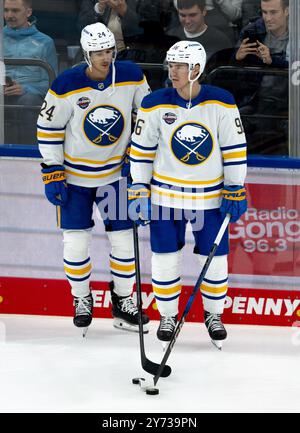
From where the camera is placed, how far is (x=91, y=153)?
4.45 m

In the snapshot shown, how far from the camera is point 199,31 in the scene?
471 centimetres

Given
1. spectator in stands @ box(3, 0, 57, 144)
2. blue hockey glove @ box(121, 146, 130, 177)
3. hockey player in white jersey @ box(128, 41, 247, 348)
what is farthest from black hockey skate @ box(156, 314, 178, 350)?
spectator in stands @ box(3, 0, 57, 144)

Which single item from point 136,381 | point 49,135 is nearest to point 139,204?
point 49,135

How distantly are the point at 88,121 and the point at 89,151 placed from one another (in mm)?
130

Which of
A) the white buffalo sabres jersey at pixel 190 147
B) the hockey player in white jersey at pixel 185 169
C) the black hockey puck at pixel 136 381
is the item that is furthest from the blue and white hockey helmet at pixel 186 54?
the black hockey puck at pixel 136 381

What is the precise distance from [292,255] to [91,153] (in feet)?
3.33

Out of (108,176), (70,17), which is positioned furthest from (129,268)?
(70,17)

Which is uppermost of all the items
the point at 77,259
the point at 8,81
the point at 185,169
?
the point at 8,81

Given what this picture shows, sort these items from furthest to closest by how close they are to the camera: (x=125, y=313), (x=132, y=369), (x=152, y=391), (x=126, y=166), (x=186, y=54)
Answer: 1. (x=125, y=313)
2. (x=126, y=166)
3. (x=186, y=54)
4. (x=132, y=369)
5. (x=152, y=391)

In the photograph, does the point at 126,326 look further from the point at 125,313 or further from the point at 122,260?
the point at 122,260

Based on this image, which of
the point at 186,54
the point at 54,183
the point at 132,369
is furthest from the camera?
the point at 54,183

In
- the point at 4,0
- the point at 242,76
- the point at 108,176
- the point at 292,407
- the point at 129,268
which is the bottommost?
the point at 292,407
